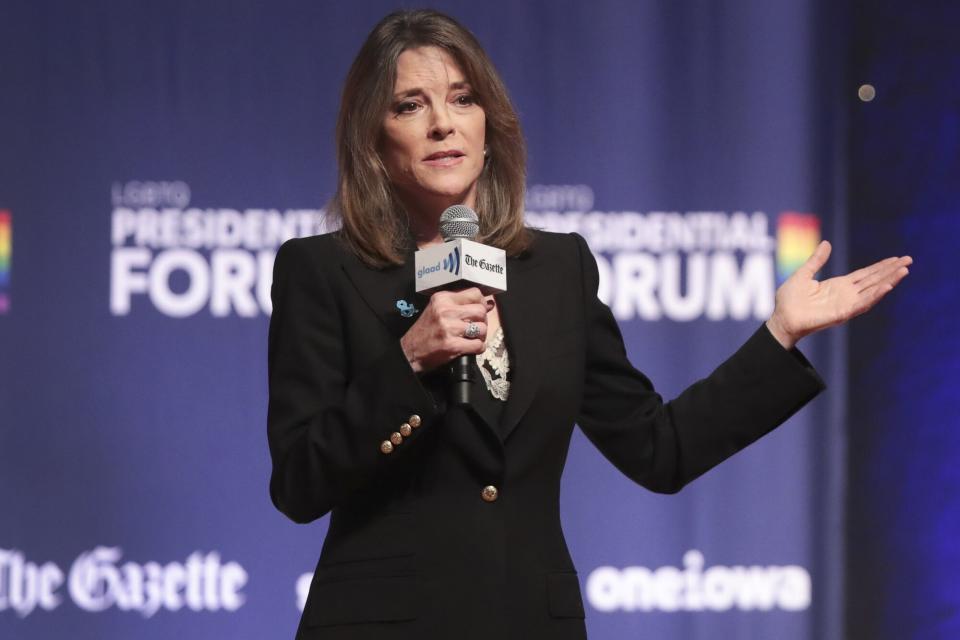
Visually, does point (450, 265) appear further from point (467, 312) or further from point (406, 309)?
point (406, 309)

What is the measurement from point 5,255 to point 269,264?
81cm

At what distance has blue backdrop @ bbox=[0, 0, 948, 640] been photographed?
13.2 ft

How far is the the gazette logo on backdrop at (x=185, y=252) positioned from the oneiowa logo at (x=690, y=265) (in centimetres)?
90

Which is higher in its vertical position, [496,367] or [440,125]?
[440,125]

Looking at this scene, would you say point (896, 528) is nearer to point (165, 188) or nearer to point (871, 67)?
point (871, 67)

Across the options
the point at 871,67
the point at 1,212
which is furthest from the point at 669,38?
the point at 1,212

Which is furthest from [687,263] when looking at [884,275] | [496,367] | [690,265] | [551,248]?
[496,367]

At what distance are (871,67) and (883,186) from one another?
387 millimetres

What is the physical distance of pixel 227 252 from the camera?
4.07 metres

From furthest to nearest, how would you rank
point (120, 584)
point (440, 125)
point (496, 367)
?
point (120, 584), point (440, 125), point (496, 367)

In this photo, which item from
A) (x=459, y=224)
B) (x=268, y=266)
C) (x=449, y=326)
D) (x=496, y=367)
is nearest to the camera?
(x=449, y=326)

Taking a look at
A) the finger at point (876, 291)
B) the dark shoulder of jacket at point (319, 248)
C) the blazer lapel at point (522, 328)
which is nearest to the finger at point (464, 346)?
the blazer lapel at point (522, 328)

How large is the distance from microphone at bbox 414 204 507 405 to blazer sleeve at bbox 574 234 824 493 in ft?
1.32

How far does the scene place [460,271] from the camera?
179 cm
